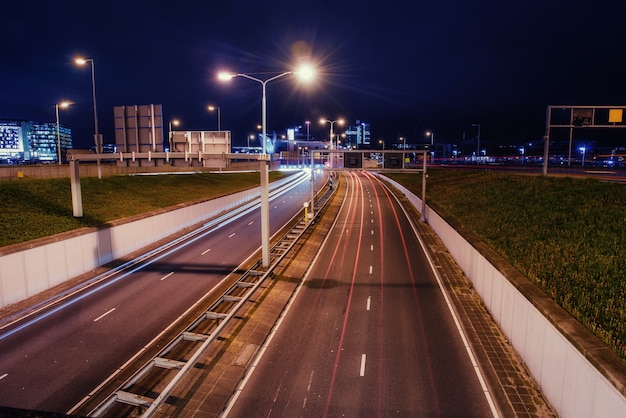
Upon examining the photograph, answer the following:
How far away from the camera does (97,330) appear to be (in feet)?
49.3

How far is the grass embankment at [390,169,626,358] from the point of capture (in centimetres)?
1205

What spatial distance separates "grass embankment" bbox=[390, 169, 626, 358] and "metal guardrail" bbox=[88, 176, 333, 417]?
439 inches

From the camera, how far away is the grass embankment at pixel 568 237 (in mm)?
12047

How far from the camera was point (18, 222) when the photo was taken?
22.1 meters

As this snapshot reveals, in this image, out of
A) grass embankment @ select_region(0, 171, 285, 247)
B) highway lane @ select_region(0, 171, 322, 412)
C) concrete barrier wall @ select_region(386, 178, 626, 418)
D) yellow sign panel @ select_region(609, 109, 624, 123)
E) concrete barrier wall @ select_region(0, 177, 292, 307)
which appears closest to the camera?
concrete barrier wall @ select_region(386, 178, 626, 418)

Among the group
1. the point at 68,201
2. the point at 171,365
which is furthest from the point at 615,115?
the point at 68,201

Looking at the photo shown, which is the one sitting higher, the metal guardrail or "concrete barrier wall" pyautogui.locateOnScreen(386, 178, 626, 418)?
"concrete barrier wall" pyautogui.locateOnScreen(386, 178, 626, 418)

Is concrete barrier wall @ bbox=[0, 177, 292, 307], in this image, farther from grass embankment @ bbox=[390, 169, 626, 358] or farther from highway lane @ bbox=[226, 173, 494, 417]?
grass embankment @ bbox=[390, 169, 626, 358]

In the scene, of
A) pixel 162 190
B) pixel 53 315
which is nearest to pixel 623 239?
pixel 53 315

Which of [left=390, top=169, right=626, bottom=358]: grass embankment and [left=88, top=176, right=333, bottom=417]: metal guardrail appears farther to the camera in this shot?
[left=390, top=169, right=626, bottom=358]: grass embankment

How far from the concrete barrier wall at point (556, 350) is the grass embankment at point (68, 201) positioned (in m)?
22.6

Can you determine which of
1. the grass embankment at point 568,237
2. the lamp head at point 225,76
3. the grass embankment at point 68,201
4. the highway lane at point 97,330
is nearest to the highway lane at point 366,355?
Answer: the grass embankment at point 568,237

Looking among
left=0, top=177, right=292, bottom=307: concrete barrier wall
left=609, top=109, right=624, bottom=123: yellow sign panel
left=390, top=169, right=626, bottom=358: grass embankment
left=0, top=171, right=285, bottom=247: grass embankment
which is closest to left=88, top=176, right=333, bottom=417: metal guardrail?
left=0, top=177, right=292, bottom=307: concrete barrier wall

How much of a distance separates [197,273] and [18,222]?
10.6 meters
